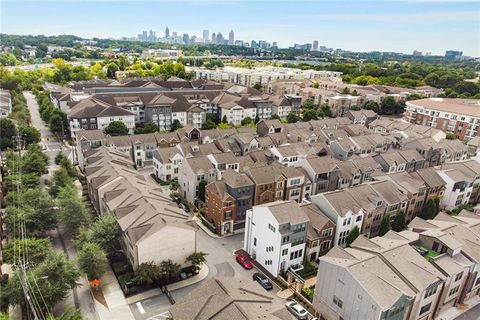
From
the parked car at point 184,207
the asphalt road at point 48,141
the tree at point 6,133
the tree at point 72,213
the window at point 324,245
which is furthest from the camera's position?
the asphalt road at point 48,141

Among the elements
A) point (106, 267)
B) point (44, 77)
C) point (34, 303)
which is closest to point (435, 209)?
point (106, 267)

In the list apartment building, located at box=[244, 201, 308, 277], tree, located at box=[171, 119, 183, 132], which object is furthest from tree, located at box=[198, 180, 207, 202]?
tree, located at box=[171, 119, 183, 132]

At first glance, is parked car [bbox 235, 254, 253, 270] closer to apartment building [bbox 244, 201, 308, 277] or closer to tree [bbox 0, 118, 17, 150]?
apartment building [bbox 244, 201, 308, 277]

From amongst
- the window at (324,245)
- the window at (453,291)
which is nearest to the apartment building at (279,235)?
the window at (324,245)

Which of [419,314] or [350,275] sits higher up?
[350,275]

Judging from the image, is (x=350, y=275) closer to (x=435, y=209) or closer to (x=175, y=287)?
(x=175, y=287)

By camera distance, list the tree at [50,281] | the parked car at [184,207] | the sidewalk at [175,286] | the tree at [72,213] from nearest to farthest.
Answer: the tree at [50,281]
the sidewalk at [175,286]
the tree at [72,213]
the parked car at [184,207]

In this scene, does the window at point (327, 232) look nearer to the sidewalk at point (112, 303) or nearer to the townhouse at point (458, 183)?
the sidewalk at point (112, 303)
